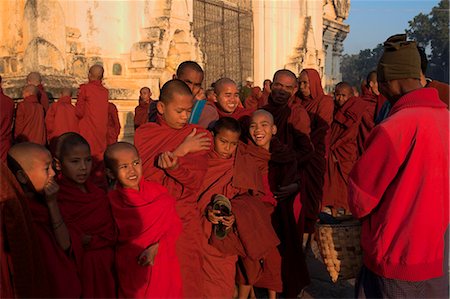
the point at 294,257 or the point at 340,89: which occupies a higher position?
the point at 340,89

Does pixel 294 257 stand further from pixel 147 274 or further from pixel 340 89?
pixel 340 89

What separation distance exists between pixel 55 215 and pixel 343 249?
5.05ft

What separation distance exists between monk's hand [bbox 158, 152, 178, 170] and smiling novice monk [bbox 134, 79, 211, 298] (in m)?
0.09

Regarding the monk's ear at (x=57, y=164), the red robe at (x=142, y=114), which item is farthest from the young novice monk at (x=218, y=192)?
the red robe at (x=142, y=114)

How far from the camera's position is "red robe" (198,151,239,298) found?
Result: 3307 mm

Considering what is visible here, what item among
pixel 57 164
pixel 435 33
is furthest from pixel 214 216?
pixel 435 33

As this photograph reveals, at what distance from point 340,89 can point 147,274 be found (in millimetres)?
4676

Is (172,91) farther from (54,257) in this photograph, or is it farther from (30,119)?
(30,119)

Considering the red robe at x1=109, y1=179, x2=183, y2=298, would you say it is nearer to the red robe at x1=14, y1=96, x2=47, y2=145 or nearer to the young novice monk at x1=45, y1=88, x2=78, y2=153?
the young novice monk at x1=45, y1=88, x2=78, y2=153

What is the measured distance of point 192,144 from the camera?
115 inches

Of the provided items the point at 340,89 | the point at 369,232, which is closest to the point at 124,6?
the point at 340,89

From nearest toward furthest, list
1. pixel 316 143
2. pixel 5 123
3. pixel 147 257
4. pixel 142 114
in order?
pixel 147 257
pixel 316 143
pixel 5 123
pixel 142 114

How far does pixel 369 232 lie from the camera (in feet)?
7.45

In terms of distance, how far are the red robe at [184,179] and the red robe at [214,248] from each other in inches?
5.5
